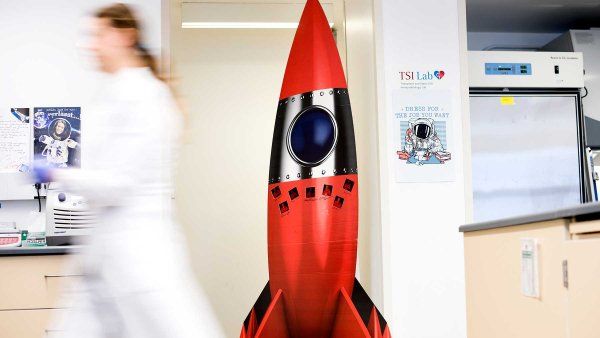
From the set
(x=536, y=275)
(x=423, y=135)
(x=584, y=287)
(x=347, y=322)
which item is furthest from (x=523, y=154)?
(x=584, y=287)

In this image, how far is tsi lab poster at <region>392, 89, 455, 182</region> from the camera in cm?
276

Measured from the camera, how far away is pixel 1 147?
9.98 feet

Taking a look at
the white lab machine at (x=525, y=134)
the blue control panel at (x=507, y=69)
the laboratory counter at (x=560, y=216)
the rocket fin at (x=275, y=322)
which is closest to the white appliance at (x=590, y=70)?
the white lab machine at (x=525, y=134)

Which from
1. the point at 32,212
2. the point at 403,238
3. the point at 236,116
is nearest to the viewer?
the point at 403,238

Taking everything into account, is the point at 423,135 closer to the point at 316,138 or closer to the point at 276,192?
the point at 316,138

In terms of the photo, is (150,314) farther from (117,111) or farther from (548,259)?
(548,259)

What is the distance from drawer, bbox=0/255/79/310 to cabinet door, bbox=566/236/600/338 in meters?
1.91

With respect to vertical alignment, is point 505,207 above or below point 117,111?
below

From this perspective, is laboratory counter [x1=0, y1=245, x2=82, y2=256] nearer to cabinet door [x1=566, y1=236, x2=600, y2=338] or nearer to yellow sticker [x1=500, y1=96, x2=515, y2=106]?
cabinet door [x1=566, y1=236, x2=600, y2=338]

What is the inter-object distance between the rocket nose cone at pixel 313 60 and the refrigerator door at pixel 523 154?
1.04 meters

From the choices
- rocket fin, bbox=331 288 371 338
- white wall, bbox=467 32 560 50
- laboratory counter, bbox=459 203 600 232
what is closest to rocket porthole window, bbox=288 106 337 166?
rocket fin, bbox=331 288 371 338

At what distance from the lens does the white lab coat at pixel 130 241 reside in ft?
4.29

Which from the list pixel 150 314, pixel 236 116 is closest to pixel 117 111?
pixel 150 314

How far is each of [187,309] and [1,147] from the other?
2.14 metres
